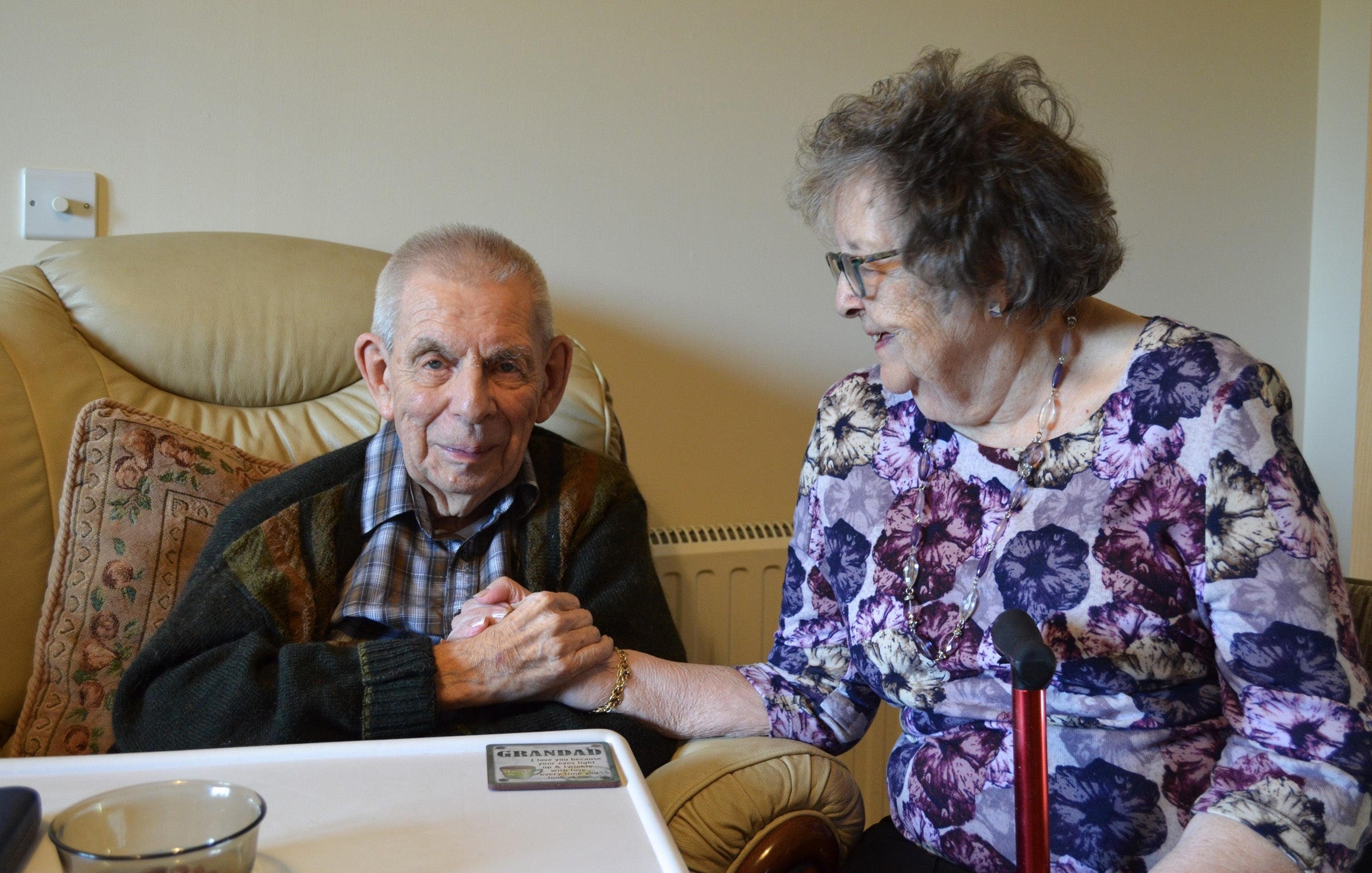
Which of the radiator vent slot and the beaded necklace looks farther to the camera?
the radiator vent slot

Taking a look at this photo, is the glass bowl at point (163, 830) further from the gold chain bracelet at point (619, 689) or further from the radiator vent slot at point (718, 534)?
the radiator vent slot at point (718, 534)

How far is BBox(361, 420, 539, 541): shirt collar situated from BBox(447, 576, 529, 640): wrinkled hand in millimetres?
119

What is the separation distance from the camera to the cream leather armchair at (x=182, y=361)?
1414 mm

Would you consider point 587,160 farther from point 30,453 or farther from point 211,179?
point 30,453

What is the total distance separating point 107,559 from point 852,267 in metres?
1.00

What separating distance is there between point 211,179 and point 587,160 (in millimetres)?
→ 640

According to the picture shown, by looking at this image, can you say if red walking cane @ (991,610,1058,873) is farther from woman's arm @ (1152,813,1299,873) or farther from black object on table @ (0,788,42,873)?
black object on table @ (0,788,42,873)

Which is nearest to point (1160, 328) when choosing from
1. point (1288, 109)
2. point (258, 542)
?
point (258, 542)

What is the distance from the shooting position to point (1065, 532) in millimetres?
1079

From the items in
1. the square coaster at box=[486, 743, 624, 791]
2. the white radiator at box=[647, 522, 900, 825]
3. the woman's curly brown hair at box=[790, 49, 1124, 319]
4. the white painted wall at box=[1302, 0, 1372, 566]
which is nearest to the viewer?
the square coaster at box=[486, 743, 624, 791]

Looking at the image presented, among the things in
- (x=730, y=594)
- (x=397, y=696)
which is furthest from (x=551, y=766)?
(x=730, y=594)

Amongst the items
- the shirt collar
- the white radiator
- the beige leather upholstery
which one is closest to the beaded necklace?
the shirt collar

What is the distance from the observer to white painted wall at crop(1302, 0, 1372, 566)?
2.37 m

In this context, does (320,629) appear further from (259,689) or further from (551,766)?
(551,766)
